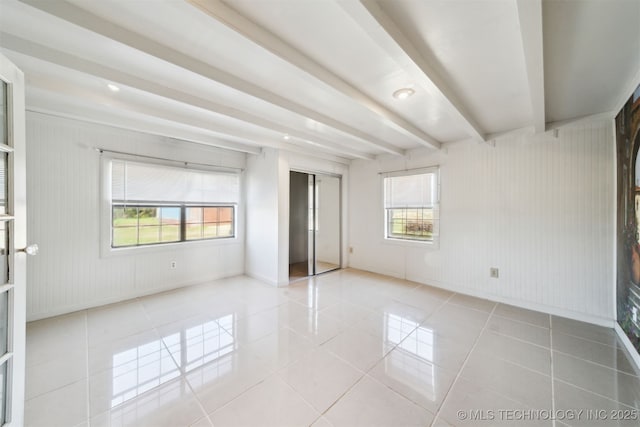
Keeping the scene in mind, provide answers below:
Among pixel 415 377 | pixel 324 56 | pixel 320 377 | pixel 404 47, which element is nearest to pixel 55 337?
pixel 320 377

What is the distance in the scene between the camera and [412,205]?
4.24m

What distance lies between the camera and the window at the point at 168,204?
10.7ft

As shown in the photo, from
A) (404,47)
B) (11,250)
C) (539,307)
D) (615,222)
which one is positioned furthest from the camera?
(539,307)

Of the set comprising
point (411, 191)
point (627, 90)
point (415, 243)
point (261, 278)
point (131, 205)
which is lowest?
point (261, 278)

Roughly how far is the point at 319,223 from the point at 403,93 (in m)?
3.80

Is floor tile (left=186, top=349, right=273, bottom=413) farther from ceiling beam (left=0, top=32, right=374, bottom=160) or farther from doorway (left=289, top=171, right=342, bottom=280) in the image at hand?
doorway (left=289, top=171, right=342, bottom=280)

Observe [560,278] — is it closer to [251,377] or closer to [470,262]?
[470,262]

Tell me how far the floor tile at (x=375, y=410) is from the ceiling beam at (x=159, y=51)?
2.44 metres

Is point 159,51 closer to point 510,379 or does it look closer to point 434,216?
point 510,379

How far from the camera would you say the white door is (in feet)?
4.01

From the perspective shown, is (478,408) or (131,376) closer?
(478,408)

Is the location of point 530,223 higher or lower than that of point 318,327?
higher

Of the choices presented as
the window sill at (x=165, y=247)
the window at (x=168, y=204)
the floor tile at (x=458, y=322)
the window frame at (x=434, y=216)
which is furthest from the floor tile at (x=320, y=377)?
the window at (x=168, y=204)

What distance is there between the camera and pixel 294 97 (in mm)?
2266
